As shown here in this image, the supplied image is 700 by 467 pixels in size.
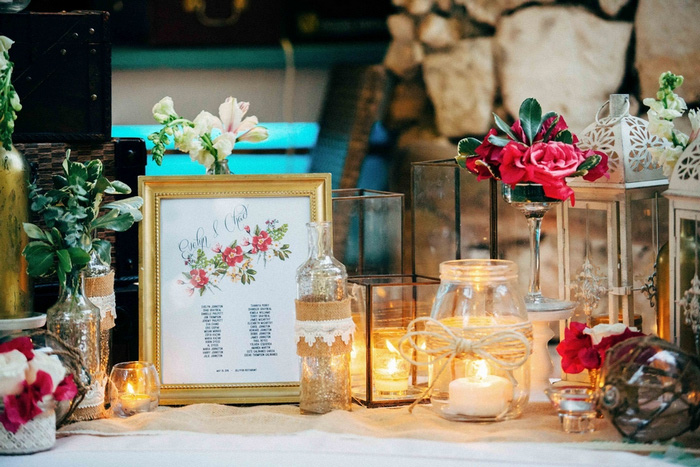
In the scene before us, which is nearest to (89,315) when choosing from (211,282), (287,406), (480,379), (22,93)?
(211,282)

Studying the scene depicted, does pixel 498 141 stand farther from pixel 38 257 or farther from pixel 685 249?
pixel 38 257

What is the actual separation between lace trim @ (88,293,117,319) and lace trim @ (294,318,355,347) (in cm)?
29

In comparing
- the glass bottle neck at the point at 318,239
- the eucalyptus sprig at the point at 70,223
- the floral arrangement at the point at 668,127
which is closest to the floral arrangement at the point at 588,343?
the floral arrangement at the point at 668,127

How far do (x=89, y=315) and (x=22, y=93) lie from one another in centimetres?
41

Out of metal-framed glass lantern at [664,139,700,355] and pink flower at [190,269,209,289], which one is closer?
metal-framed glass lantern at [664,139,700,355]

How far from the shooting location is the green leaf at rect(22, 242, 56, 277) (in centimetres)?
113

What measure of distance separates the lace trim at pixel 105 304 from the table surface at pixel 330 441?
0.16 meters

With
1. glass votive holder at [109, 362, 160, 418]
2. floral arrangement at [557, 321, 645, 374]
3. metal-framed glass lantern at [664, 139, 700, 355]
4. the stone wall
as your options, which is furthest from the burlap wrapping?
the stone wall

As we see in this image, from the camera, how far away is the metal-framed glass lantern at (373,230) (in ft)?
4.48

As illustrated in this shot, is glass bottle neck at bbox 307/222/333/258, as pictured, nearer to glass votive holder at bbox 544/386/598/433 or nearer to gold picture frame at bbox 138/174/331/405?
gold picture frame at bbox 138/174/331/405

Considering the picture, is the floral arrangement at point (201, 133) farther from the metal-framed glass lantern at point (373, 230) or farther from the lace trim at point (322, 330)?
the lace trim at point (322, 330)

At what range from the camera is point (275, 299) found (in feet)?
4.13

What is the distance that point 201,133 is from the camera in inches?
50.4

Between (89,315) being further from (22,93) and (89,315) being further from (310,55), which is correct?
(310,55)
